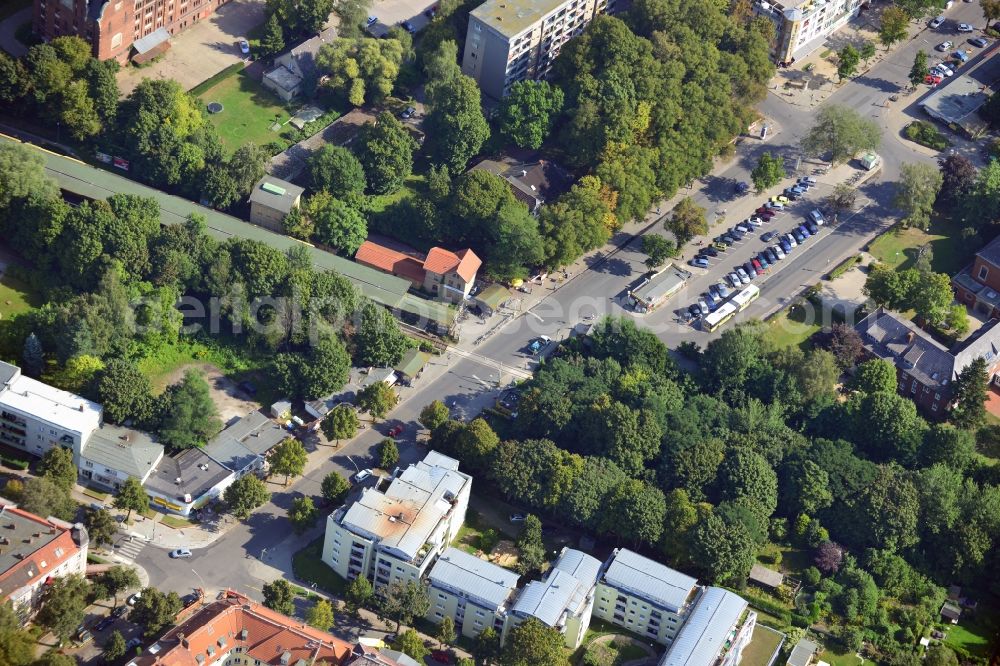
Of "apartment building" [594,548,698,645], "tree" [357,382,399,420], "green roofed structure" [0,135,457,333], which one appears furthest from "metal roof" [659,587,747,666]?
"green roofed structure" [0,135,457,333]

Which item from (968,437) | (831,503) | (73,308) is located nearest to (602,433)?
(831,503)

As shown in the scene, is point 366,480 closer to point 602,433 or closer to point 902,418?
point 602,433

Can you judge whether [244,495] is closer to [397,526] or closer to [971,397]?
[397,526]

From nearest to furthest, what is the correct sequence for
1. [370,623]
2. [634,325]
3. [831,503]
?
[370,623], [831,503], [634,325]

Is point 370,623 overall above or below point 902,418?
below

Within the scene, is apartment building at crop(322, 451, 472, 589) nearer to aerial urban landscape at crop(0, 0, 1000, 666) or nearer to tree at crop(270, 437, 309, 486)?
aerial urban landscape at crop(0, 0, 1000, 666)

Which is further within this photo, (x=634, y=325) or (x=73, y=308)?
(x=634, y=325)

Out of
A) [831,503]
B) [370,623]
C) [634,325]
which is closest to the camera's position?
[370,623]
